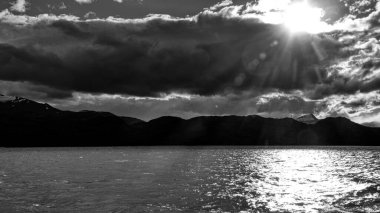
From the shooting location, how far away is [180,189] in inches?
2051

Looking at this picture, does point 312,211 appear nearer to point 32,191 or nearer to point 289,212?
point 289,212

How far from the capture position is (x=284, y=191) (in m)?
50.7

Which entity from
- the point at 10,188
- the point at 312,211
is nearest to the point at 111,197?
the point at 10,188

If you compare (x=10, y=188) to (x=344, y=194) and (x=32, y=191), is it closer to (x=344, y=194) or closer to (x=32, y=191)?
(x=32, y=191)

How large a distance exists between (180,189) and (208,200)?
31.8 feet

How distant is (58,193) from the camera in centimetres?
4816

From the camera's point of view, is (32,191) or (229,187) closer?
(32,191)

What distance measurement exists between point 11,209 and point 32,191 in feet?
43.6

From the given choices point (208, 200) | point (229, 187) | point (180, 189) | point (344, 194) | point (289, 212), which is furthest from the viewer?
point (229, 187)

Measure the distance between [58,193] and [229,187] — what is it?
23.1 m

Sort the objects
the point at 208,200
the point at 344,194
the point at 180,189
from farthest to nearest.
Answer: the point at 180,189, the point at 344,194, the point at 208,200

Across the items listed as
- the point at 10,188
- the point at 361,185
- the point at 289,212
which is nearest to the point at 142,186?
the point at 10,188

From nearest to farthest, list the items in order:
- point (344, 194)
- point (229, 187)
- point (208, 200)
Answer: point (208, 200) → point (344, 194) → point (229, 187)

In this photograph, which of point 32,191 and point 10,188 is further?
point 10,188
